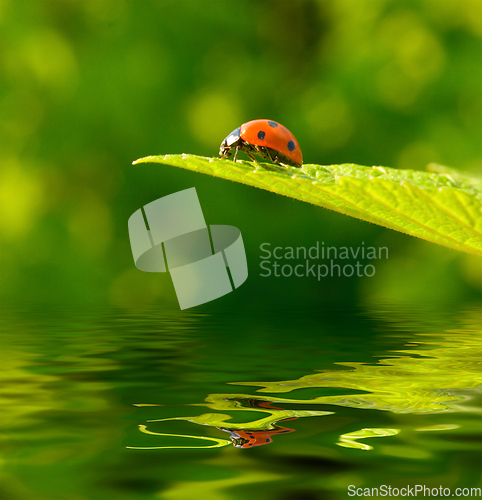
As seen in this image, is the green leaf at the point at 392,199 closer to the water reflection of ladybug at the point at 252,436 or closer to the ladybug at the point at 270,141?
the water reflection of ladybug at the point at 252,436

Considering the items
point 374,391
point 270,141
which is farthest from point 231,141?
point 374,391

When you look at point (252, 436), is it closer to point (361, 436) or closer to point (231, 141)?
point (361, 436)

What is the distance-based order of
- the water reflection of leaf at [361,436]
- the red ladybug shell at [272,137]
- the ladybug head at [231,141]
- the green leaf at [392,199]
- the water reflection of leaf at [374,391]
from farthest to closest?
the ladybug head at [231,141] → the red ladybug shell at [272,137] → the water reflection of leaf at [374,391] → the water reflection of leaf at [361,436] → the green leaf at [392,199]

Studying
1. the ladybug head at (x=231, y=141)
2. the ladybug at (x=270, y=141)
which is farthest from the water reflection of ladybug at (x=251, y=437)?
the ladybug head at (x=231, y=141)

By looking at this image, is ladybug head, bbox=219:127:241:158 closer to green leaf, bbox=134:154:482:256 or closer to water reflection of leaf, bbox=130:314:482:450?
water reflection of leaf, bbox=130:314:482:450

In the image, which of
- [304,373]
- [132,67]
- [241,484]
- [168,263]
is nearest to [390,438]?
[241,484]

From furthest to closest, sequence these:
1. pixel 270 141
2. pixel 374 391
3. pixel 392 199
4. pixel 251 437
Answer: pixel 270 141 < pixel 374 391 < pixel 251 437 < pixel 392 199
